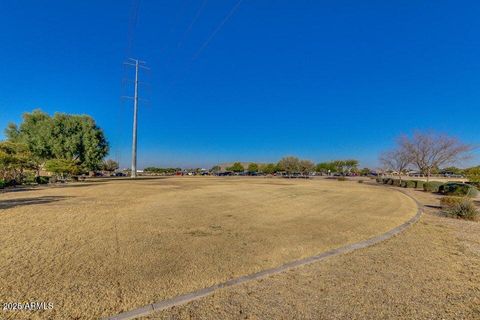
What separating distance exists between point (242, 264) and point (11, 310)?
131 inches

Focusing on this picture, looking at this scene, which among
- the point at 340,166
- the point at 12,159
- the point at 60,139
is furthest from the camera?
the point at 340,166

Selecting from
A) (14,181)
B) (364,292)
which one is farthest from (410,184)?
(14,181)

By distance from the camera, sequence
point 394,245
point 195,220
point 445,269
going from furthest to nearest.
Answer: point 195,220
point 394,245
point 445,269

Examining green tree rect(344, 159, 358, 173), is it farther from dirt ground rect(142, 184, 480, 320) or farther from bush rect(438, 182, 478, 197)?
dirt ground rect(142, 184, 480, 320)

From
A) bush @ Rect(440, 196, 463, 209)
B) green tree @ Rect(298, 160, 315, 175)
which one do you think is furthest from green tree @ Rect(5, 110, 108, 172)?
green tree @ Rect(298, 160, 315, 175)

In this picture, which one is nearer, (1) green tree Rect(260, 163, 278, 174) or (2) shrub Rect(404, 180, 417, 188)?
(2) shrub Rect(404, 180, 417, 188)

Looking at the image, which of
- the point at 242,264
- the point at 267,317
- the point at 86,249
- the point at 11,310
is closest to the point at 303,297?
the point at 267,317

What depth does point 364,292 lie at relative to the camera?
3686 millimetres

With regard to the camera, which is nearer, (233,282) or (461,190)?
(233,282)

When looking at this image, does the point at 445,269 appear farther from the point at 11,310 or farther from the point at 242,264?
the point at 11,310

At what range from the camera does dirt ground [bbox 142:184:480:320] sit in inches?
123

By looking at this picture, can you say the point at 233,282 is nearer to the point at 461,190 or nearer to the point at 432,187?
the point at 461,190

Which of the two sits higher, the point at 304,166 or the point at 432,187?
the point at 304,166

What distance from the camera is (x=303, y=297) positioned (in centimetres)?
350
